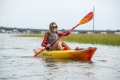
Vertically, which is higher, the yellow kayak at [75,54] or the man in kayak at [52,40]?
the man in kayak at [52,40]

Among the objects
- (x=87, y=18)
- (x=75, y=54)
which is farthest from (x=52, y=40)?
(x=87, y=18)

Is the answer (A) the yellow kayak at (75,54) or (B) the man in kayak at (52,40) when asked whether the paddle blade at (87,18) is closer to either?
(B) the man in kayak at (52,40)

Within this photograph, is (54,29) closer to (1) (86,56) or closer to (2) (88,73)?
(1) (86,56)

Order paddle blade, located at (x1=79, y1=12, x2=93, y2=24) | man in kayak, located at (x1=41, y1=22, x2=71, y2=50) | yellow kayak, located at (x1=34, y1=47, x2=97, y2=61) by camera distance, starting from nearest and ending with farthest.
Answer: yellow kayak, located at (x1=34, y1=47, x2=97, y2=61)
man in kayak, located at (x1=41, y1=22, x2=71, y2=50)
paddle blade, located at (x1=79, y1=12, x2=93, y2=24)

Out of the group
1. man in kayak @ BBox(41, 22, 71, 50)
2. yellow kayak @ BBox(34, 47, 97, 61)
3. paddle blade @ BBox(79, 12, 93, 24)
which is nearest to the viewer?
yellow kayak @ BBox(34, 47, 97, 61)

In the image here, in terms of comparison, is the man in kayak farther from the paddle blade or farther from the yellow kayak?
the paddle blade

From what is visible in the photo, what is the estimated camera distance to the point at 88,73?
801cm

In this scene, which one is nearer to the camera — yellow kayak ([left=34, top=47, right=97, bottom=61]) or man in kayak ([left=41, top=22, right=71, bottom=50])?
yellow kayak ([left=34, top=47, right=97, bottom=61])

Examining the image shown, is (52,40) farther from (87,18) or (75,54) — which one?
(87,18)

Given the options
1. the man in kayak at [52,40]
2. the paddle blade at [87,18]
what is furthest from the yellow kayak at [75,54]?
the paddle blade at [87,18]

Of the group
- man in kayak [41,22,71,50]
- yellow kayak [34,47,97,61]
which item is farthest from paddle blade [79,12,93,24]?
yellow kayak [34,47,97,61]

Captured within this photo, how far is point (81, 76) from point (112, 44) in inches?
497

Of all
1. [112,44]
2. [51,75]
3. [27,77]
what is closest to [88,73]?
[51,75]

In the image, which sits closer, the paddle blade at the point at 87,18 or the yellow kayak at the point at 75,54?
the yellow kayak at the point at 75,54
